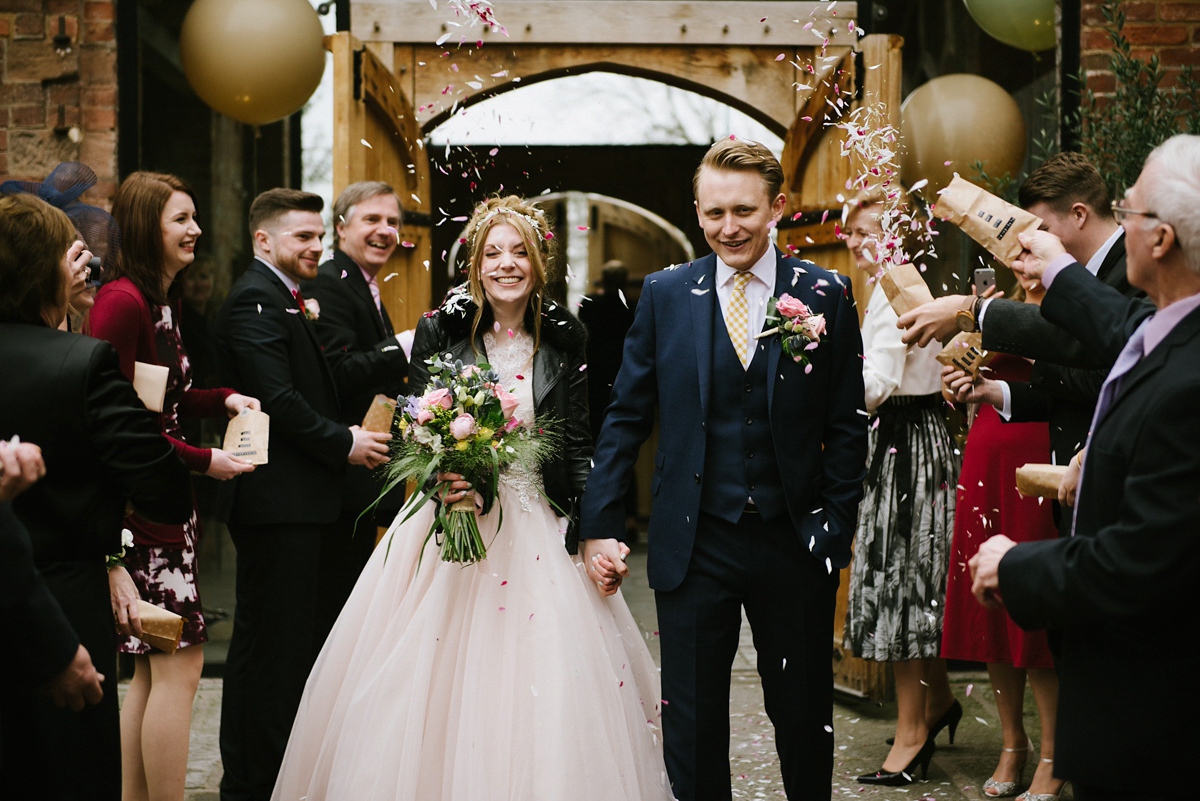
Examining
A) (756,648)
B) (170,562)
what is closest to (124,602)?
(170,562)

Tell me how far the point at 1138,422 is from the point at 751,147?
1.41 m

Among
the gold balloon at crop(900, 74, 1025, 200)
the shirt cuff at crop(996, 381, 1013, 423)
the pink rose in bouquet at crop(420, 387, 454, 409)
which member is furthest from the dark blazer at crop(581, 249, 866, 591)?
the gold balloon at crop(900, 74, 1025, 200)

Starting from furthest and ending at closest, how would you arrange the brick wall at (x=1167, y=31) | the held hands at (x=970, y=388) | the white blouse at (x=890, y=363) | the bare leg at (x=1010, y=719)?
the brick wall at (x=1167, y=31), the white blouse at (x=890, y=363), the bare leg at (x=1010, y=719), the held hands at (x=970, y=388)

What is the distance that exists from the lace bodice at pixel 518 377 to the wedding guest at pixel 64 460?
1.23m

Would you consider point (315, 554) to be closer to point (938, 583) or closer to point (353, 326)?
point (353, 326)

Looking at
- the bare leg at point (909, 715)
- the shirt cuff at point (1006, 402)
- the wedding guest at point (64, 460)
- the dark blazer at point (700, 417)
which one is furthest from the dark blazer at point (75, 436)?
the bare leg at point (909, 715)

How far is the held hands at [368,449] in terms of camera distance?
146 inches

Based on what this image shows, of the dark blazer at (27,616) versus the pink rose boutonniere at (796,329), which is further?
the pink rose boutonniere at (796,329)

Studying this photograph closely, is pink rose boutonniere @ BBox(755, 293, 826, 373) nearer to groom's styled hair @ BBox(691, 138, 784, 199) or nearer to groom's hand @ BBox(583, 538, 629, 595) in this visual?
groom's styled hair @ BBox(691, 138, 784, 199)

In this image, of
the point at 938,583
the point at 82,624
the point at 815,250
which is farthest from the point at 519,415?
the point at 815,250

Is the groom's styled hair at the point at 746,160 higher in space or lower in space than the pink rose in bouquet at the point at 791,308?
higher

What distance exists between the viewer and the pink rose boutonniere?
113 inches

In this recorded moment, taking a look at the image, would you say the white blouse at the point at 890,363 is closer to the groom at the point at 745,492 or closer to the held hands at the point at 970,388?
the held hands at the point at 970,388

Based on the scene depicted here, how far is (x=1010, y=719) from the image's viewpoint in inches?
152
